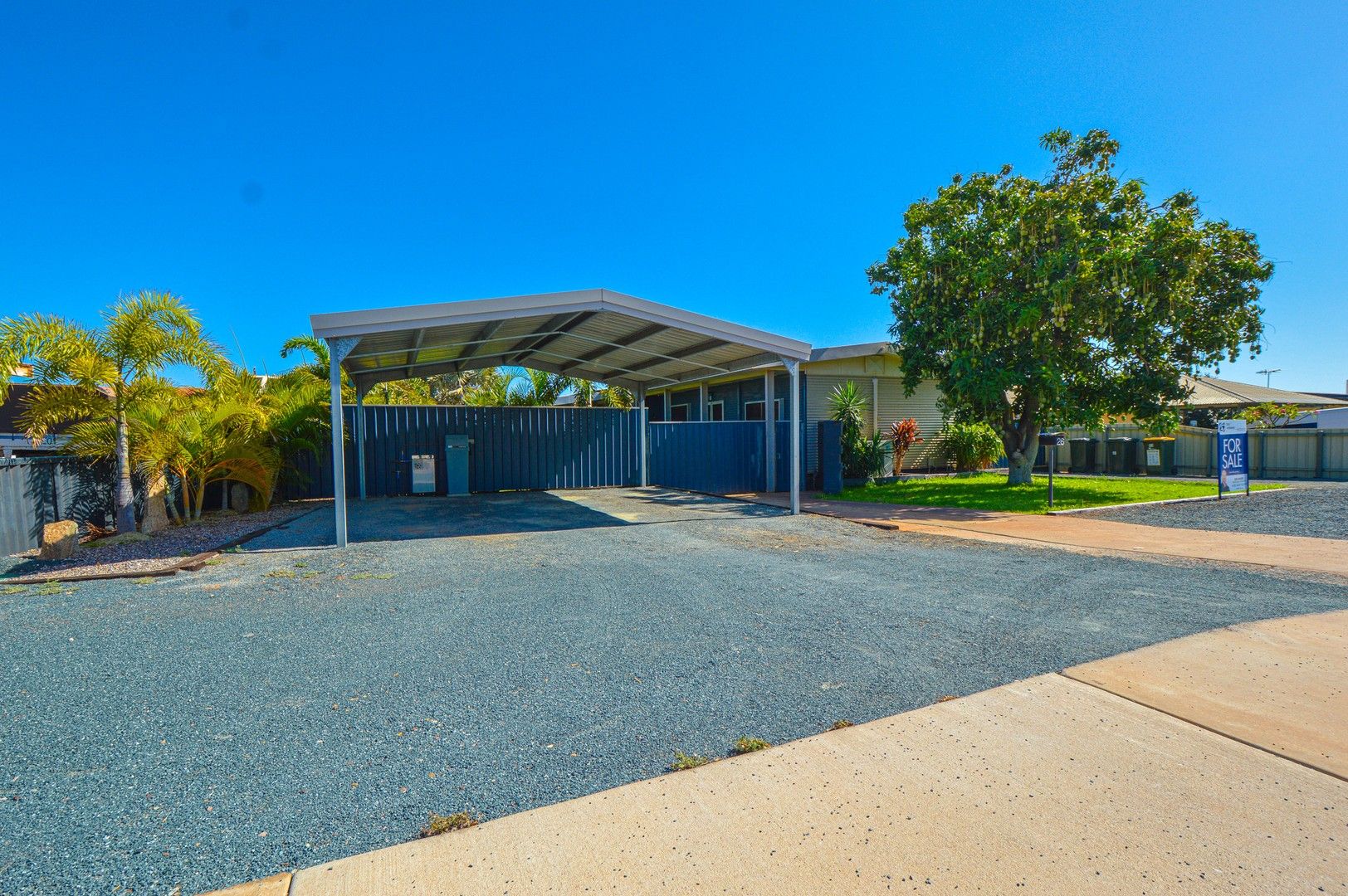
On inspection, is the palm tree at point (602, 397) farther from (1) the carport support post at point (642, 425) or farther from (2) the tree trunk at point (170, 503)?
(2) the tree trunk at point (170, 503)

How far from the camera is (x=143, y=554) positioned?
7.21 m

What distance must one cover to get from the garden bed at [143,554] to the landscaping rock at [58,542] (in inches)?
3.1

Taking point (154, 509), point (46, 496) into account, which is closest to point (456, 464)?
point (154, 509)

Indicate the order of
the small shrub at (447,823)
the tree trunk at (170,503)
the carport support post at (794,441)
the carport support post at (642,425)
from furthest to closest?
the carport support post at (642,425) → the carport support post at (794,441) → the tree trunk at (170,503) → the small shrub at (447,823)

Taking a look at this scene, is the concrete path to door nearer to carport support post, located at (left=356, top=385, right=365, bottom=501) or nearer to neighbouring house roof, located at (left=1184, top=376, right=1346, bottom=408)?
carport support post, located at (left=356, top=385, right=365, bottom=501)

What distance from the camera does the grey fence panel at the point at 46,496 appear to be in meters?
7.28

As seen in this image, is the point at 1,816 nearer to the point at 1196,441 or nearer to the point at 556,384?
the point at 556,384

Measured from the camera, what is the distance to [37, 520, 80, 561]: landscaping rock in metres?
6.86

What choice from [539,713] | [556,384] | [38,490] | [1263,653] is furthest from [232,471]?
[1263,653]

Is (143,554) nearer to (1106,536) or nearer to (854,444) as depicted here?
(1106,536)

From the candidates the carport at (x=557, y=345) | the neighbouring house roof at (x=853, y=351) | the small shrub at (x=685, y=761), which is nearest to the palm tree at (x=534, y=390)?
the carport at (x=557, y=345)

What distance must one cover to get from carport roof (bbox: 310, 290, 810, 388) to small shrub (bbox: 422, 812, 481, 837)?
22.5 feet

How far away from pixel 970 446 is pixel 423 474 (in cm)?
1426

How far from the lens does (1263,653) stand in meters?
3.83
